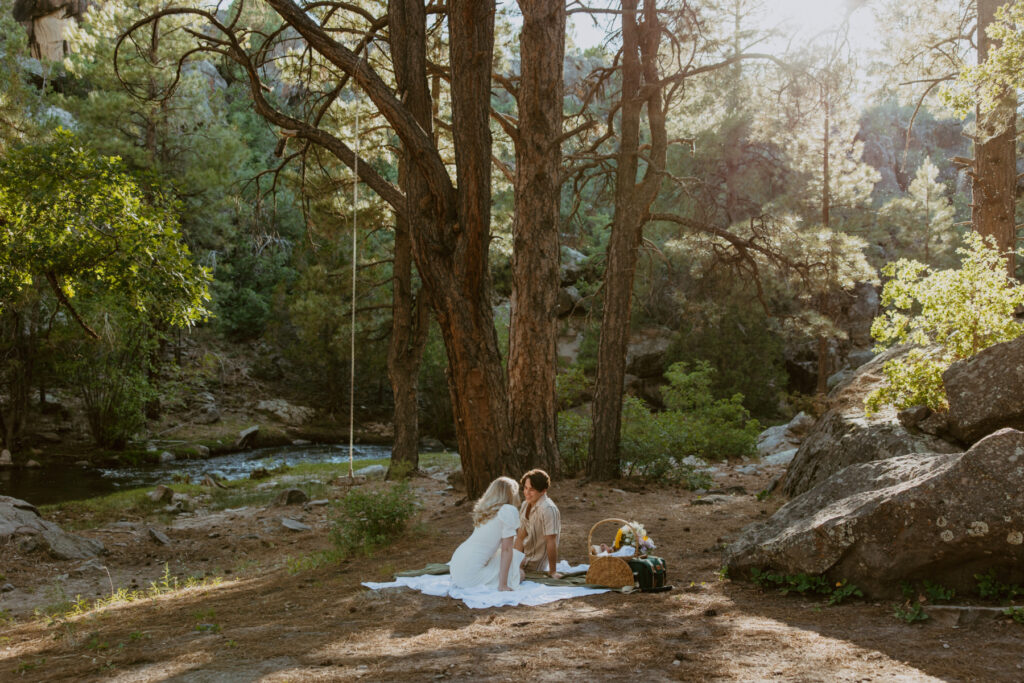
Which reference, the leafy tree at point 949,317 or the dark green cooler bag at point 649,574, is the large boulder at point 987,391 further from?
the dark green cooler bag at point 649,574

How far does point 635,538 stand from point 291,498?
7919mm

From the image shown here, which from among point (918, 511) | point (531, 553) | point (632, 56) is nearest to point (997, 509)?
point (918, 511)

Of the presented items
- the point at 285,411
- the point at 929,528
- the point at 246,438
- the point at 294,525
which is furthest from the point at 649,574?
the point at 285,411

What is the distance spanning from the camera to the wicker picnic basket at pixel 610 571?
5180mm

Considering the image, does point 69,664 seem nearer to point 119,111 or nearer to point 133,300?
point 133,300

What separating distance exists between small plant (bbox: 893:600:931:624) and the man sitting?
250cm

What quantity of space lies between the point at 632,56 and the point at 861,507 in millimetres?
7879

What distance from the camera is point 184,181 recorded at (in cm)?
2262

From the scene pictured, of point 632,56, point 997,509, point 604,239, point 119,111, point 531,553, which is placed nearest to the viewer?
point 997,509

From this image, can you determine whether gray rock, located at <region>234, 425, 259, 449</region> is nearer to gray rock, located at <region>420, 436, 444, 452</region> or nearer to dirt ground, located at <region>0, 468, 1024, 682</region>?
gray rock, located at <region>420, 436, 444, 452</region>

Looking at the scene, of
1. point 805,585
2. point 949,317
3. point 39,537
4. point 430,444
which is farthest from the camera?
point 430,444

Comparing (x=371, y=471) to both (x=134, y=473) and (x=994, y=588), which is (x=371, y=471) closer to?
(x=134, y=473)

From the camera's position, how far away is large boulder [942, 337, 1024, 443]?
5.43 m

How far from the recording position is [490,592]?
17.0ft
